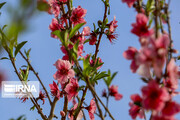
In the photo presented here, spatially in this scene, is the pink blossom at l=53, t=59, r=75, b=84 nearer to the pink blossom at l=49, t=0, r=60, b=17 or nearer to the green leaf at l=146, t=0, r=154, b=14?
the pink blossom at l=49, t=0, r=60, b=17

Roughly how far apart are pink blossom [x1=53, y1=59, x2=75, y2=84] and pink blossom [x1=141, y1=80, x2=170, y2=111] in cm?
103

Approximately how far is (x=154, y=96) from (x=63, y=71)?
44.5 inches

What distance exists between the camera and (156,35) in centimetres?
107

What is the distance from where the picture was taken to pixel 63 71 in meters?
2.01

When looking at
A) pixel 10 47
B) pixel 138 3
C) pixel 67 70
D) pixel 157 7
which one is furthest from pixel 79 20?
pixel 157 7

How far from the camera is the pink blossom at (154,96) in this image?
39.1 inches

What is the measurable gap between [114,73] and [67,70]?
42cm

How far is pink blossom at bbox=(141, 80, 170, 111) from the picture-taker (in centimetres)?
99

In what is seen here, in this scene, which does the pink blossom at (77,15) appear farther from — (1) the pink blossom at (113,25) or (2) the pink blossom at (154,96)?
(2) the pink blossom at (154,96)

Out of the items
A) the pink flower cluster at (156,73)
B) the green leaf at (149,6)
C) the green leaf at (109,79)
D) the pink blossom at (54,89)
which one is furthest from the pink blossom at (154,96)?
the pink blossom at (54,89)

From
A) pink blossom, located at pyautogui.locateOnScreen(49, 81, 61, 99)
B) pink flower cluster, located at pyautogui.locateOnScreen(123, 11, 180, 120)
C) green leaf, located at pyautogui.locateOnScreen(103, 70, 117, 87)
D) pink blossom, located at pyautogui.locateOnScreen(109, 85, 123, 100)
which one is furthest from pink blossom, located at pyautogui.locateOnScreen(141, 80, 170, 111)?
pink blossom, located at pyautogui.locateOnScreen(49, 81, 61, 99)

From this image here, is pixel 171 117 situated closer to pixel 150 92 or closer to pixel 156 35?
pixel 150 92

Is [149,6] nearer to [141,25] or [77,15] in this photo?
[141,25]

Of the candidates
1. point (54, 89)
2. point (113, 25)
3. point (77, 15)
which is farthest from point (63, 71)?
point (113, 25)
